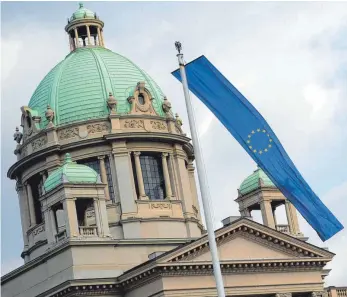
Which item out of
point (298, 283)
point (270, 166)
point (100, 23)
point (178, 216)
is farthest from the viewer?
point (100, 23)

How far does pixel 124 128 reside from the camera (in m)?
77.3

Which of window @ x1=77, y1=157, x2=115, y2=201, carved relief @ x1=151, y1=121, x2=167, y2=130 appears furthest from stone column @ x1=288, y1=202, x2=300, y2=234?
window @ x1=77, y1=157, x2=115, y2=201

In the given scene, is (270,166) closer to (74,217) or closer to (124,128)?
(74,217)

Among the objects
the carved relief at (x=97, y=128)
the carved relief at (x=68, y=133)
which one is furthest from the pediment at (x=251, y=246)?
the carved relief at (x=68, y=133)

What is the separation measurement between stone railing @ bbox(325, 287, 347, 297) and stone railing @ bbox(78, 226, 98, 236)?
15.0 meters

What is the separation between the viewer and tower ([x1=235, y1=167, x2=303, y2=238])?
78.6 metres

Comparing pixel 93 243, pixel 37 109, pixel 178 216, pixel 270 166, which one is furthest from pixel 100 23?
pixel 270 166

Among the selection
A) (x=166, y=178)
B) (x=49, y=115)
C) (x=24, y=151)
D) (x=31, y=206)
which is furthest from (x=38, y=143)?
(x=166, y=178)

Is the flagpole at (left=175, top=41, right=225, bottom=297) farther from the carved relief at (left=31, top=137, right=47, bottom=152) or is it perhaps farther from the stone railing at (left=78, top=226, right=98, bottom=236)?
the carved relief at (left=31, top=137, right=47, bottom=152)

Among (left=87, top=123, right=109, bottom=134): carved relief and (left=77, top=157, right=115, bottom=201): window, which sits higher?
(left=87, top=123, right=109, bottom=134): carved relief

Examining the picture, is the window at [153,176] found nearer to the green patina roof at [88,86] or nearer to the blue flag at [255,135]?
the green patina roof at [88,86]

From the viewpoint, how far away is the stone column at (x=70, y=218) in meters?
68.4

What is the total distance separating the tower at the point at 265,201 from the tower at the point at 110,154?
3355mm

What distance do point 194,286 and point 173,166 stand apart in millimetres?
13240
